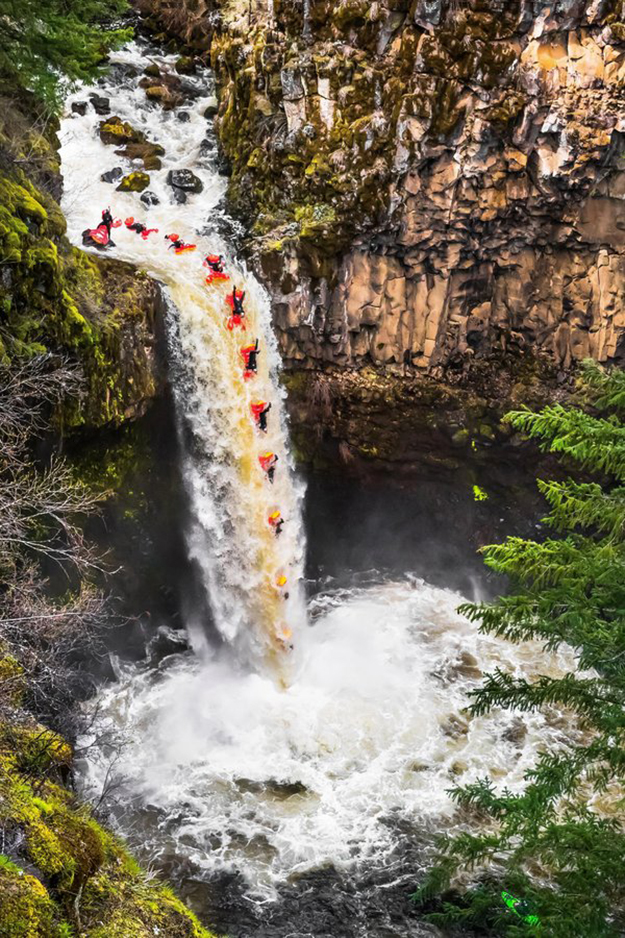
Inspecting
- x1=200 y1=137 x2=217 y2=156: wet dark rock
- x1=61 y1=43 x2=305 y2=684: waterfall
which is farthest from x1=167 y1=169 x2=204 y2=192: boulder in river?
x1=200 y1=137 x2=217 y2=156: wet dark rock

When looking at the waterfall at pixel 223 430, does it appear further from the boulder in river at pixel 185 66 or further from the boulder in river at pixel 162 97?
the boulder in river at pixel 185 66

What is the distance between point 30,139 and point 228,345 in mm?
5479

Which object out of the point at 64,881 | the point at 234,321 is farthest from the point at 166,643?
the point at 64,881

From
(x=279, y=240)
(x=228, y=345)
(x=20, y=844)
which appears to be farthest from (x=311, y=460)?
(x=20, y=844)

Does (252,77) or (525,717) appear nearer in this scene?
(525,717)

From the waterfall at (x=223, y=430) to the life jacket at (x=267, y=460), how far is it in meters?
0.13

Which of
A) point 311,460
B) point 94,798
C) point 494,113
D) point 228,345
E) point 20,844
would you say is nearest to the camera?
point 20,844

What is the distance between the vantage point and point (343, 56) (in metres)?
16.0

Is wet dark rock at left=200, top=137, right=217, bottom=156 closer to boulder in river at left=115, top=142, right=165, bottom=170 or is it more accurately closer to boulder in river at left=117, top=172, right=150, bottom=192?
boulder in river at left=115, top=142, right=165, bottom=170

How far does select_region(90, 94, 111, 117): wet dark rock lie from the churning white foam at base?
1479cm

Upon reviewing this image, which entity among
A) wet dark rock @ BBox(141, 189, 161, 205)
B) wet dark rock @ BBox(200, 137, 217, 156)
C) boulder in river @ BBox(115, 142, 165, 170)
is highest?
wet dark rock @ BBox(200, 137, 217, 156)

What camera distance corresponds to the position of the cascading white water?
1256 centimetres

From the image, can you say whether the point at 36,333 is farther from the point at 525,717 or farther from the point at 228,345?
the point at 525,717

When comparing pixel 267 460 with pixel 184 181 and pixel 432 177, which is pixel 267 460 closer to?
pixel 432 177
